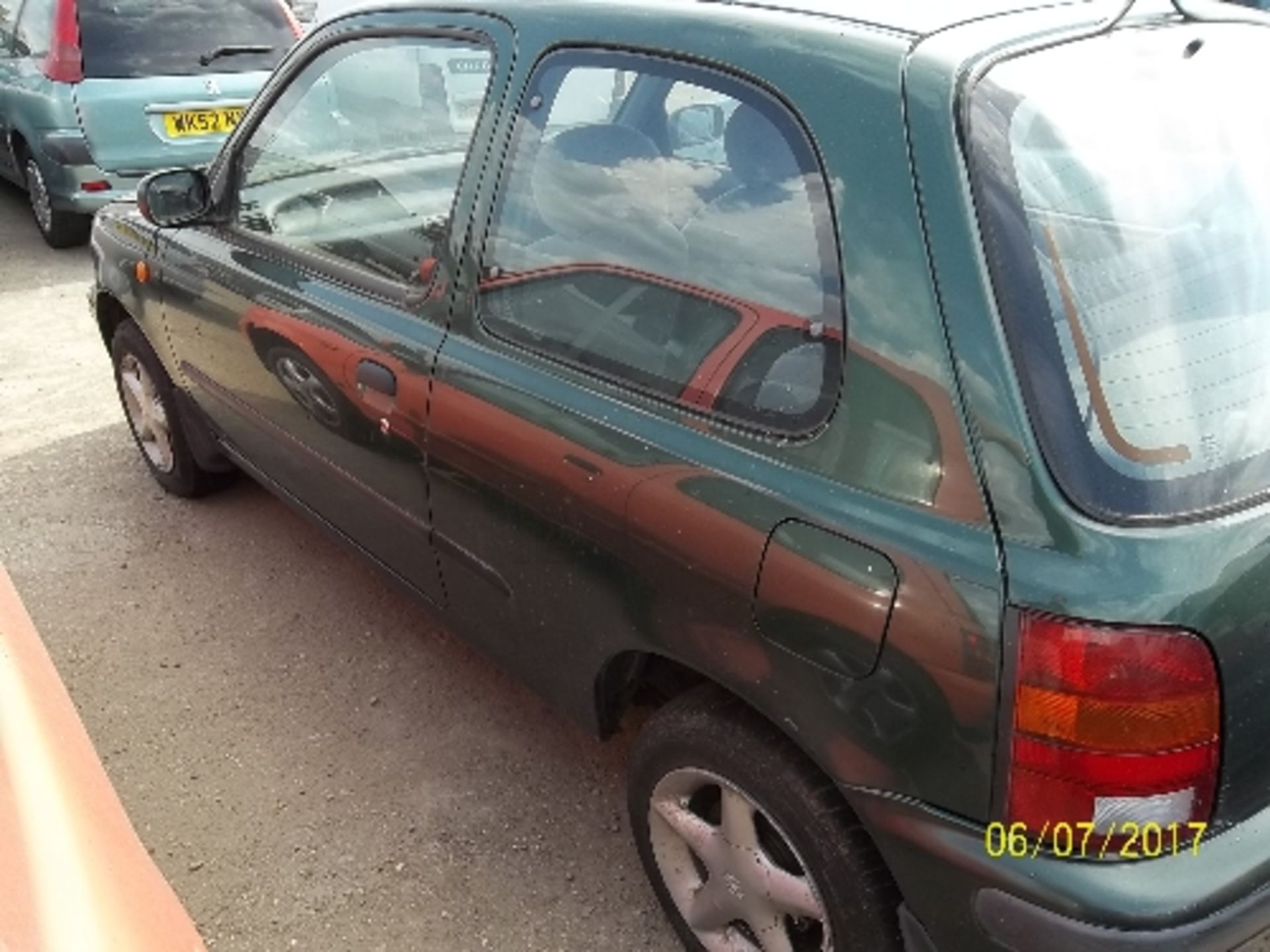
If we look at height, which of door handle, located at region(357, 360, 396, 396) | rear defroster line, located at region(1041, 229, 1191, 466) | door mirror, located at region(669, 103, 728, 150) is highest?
door mirror, located at region(669, 103, 728, 150)

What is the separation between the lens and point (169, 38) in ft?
21.1

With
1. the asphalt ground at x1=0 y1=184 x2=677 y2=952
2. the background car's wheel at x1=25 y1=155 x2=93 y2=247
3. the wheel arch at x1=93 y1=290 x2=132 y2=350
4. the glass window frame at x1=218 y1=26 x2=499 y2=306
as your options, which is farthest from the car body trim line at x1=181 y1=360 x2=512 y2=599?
the background car's wheel at x1=25 y1=155 x2=93 y2=247

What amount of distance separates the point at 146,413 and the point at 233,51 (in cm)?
343

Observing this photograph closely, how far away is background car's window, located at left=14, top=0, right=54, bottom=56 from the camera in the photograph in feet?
21.2

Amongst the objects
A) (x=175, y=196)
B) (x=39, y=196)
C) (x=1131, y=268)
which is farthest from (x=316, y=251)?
(x=39, y=196)

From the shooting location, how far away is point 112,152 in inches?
251

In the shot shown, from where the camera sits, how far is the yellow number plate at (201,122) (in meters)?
6.38

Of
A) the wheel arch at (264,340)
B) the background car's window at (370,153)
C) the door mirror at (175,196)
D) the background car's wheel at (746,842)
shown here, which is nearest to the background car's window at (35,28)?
the door mirror at (175,196)

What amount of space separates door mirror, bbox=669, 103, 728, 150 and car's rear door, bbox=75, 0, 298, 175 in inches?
204

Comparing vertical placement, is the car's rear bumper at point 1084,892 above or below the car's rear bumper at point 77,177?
above

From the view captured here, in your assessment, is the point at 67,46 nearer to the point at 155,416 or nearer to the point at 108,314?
the point at 108,314

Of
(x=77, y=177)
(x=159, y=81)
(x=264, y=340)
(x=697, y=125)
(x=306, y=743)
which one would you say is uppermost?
(x=697, y=125)
